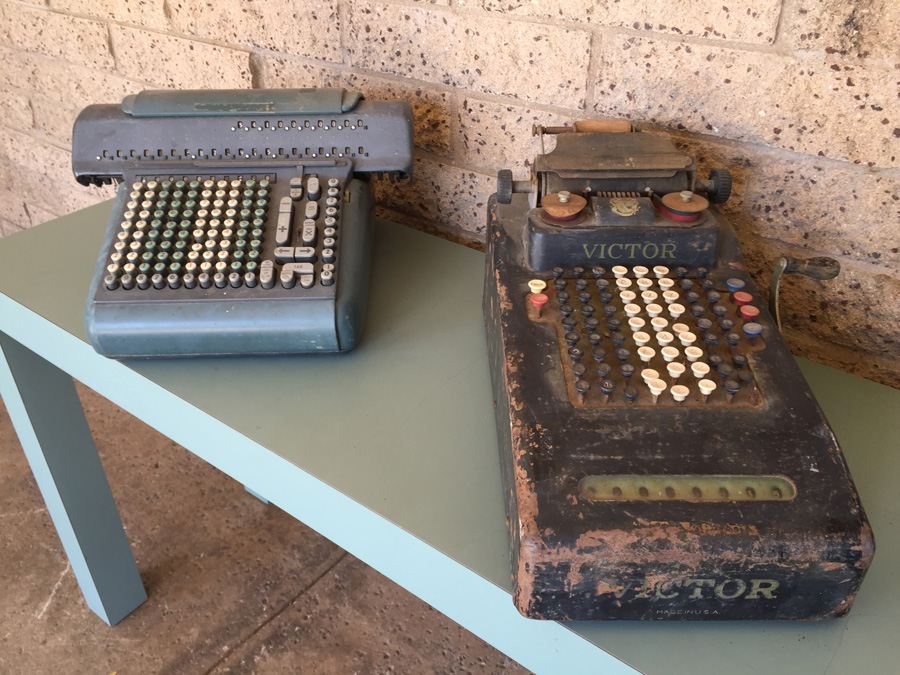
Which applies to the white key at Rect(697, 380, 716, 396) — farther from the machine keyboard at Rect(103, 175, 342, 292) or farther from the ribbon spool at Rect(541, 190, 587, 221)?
the machine keyboard at Rect(103, 175, 342, 292)

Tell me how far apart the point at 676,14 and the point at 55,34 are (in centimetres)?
126

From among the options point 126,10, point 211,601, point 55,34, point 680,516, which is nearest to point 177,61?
point 126,10

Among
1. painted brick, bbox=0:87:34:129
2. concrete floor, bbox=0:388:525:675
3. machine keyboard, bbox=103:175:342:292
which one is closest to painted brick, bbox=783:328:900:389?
machine keyboard, bbox=103:175:342:292

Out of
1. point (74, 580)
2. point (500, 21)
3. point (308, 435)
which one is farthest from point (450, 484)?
point (74, 580)

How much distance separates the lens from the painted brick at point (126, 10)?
129 centimetres

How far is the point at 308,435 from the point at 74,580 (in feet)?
3.17

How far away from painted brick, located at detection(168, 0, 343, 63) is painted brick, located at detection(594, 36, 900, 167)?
1.43 feet

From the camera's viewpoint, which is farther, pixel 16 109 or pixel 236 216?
pixel 16 109

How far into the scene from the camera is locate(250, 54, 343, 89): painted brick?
3.70ft

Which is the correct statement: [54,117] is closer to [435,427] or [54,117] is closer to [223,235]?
[223,235]

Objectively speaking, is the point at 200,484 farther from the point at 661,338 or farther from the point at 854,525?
the point at 854,525

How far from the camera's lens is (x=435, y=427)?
730 mm

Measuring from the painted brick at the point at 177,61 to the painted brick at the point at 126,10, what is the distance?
18 mm

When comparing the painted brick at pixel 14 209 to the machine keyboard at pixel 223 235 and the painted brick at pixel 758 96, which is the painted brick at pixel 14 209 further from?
the painted brick at pixel 758 96
